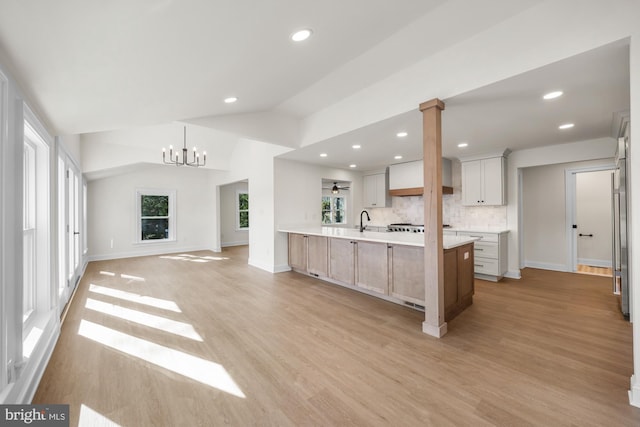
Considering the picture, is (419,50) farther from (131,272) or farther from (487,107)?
(131,272)

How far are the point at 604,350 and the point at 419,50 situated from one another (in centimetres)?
320

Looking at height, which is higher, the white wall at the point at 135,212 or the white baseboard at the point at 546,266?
the white wall at the point at 135,212

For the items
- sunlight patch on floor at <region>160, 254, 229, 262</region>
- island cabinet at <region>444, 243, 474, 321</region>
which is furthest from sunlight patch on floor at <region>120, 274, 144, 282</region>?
island cabinet at <region>444, 243, 474, 321</region>

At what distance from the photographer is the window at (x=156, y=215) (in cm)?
746

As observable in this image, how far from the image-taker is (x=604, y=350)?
2279 millimetres

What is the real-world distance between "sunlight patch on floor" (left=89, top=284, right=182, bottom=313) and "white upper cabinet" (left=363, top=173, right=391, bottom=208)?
5.08 meters

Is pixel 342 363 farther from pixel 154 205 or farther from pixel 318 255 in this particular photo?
pixel 154 205

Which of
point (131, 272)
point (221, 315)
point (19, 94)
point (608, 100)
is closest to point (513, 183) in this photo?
point (608, 100)

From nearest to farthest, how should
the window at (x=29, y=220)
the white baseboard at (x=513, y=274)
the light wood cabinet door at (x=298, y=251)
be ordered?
the window at (x=29, y=220) < the white baseboard at (x=513, y=274) < the light wood cabinet door at (x=298, y=251)

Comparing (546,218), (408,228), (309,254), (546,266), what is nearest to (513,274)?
(546,266)

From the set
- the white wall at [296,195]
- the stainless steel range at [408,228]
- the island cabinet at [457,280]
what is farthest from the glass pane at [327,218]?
the island cabinet at [457,280]

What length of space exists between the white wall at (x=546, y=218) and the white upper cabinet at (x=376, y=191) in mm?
2935

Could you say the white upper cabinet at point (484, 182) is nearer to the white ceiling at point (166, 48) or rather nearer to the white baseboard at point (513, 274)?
the white baseboard at point (513, 274)

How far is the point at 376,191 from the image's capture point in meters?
6.90
